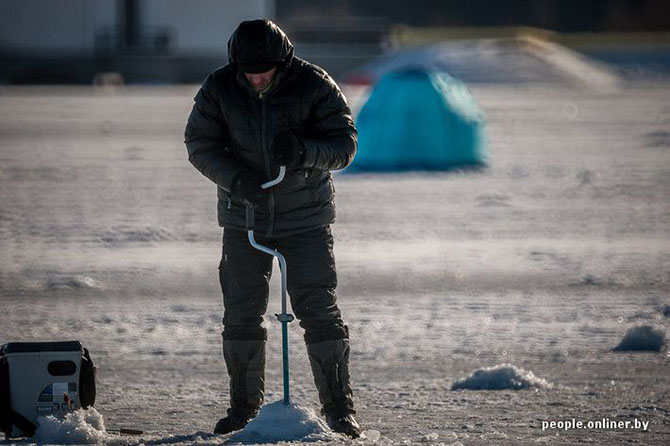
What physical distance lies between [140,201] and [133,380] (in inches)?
242

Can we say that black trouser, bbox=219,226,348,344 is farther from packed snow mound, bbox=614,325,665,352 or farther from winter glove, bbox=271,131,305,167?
packed snow mound, bbox=614,325,665,352

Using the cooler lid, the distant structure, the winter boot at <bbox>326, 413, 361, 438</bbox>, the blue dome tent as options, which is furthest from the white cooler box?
the distant structure

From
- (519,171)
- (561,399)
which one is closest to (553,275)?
(561,399)

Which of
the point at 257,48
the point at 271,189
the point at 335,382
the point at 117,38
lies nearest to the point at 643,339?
the point at 335,382

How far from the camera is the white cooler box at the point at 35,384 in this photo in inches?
183

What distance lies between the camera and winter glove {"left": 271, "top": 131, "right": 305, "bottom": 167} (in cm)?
435

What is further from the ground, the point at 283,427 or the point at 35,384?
the point at 35,384

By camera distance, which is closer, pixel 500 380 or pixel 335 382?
pixel 335 382

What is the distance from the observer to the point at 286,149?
4348 mm

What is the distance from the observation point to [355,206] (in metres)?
11.6

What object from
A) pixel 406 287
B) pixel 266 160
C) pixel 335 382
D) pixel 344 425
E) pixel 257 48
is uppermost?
pixel 257 48

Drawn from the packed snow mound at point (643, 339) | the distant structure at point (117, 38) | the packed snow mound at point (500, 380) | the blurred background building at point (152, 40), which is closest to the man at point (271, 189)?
A: the packed snow mound at point (500, 380)

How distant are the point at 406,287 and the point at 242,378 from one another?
131 inches

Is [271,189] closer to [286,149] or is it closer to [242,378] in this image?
[286,149]
